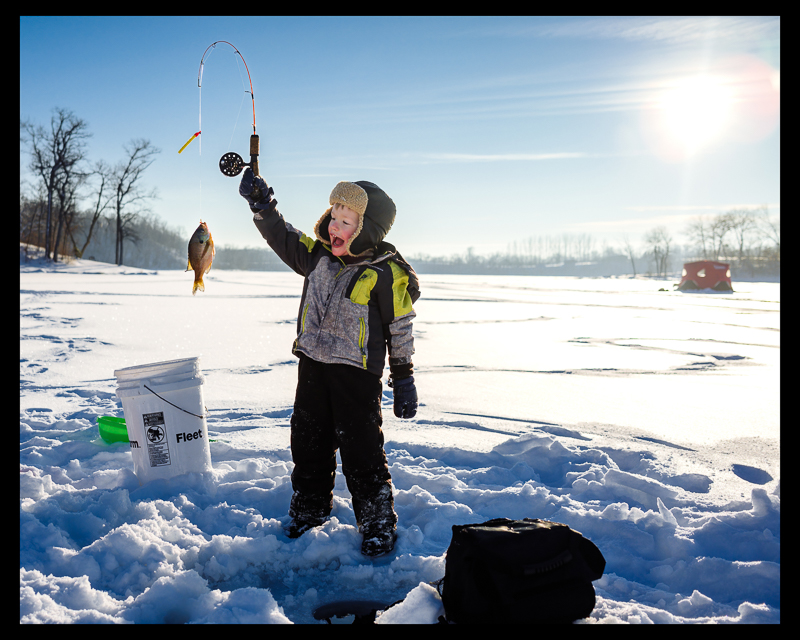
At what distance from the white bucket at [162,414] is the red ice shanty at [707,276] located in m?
33.4

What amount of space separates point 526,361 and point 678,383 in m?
2.08

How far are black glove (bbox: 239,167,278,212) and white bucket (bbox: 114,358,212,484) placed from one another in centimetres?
101

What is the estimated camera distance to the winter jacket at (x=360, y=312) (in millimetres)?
2656

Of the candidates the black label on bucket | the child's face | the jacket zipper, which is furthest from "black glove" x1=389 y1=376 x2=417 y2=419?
the black label on bucket

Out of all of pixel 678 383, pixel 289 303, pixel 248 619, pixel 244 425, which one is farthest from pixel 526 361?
pixel 289 303

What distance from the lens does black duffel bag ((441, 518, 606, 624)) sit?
→ 1.88 meters

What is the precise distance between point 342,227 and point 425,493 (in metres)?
1.60

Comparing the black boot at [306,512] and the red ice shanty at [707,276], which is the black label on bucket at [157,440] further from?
the red ice shanty at [707,276]

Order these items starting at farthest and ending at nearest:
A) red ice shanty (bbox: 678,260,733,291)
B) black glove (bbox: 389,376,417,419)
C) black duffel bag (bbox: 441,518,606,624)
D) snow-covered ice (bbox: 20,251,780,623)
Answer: red ice shanty (bbox: 678,260,733,291), black glove (bbox: 389,376,417,419), snow-covered ice (bbox: 20,251,780,623), black duffel bag (bbox: 441,518,606,624)

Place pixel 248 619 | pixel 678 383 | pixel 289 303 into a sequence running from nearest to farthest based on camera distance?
pixel 248 619, pixel 678 383, pixel 289 303

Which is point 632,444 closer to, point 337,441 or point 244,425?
point 337,441

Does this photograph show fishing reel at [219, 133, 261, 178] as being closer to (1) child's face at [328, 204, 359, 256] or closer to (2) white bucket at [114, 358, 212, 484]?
(1) child's face at [328, 204, 359, 256]
